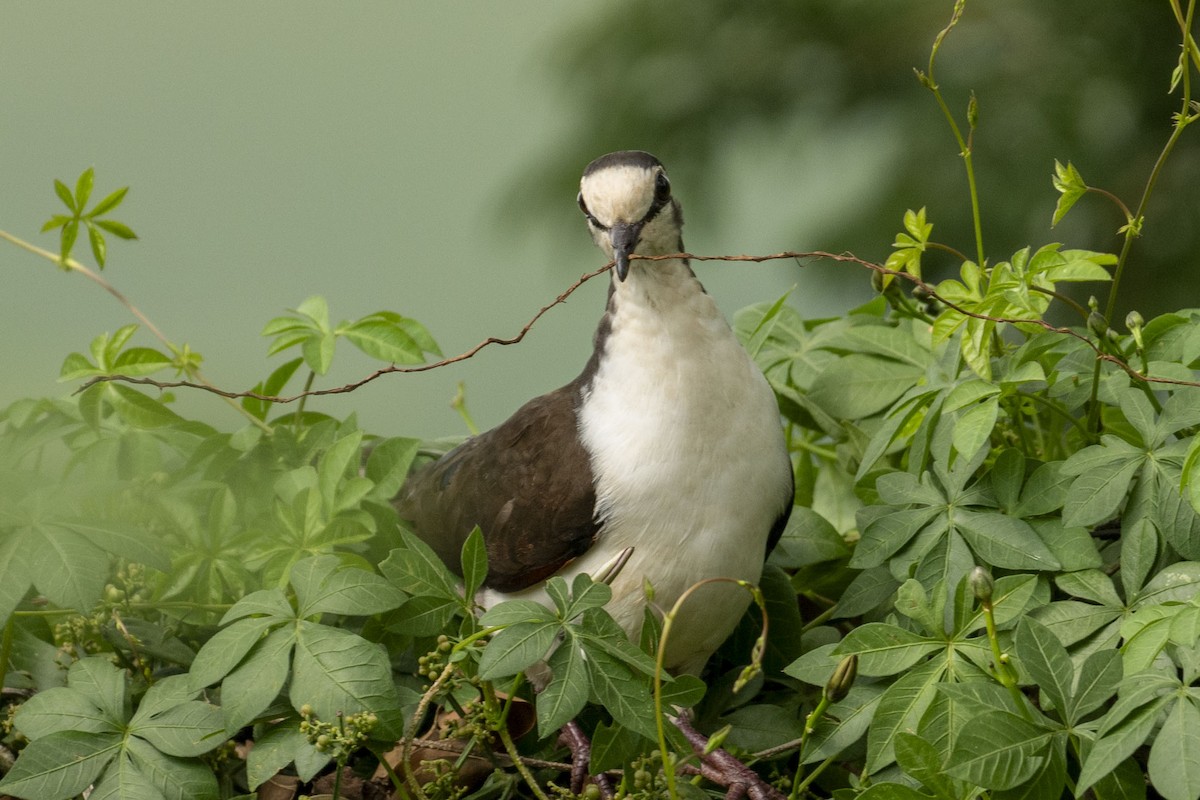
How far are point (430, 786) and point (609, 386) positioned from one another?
1.86 ft

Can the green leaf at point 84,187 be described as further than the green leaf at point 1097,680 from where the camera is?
Yes

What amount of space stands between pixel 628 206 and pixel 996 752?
2.56ft

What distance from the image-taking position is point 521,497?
1.85m

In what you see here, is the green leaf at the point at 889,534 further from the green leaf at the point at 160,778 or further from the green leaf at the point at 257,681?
the green leaf at the point at 160,778

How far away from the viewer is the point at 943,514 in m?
1.61

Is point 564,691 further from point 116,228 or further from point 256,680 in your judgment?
point 116,228

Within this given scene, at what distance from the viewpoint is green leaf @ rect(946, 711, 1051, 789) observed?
48.4 inches

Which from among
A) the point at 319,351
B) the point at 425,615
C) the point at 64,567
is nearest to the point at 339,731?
the point at 425,615

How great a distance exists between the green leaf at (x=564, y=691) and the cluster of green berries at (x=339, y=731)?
7.8 inches

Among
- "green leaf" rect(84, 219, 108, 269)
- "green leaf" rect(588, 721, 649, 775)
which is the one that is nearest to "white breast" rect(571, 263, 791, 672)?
"green leaf" rect(588, 721, 649, 775)

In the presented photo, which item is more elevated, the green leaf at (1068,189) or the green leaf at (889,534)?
the green leaf at (1068,189)

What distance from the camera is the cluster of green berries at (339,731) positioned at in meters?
1.41

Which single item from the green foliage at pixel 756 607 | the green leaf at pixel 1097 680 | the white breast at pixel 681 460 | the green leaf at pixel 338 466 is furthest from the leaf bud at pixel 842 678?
the green leaf at pixel 338 466

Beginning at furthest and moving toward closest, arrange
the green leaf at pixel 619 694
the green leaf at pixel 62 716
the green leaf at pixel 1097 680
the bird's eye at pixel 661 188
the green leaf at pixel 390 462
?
the green leaf at pixel 390 462 < the bird's eye at pixel 661 188 < the green leaf at pixel 62 716 < the green leaf at pixel 619 694 < the green leaf at pixel 1097 680
